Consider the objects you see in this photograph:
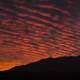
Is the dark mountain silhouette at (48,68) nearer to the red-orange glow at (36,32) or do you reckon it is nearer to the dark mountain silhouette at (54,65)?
the dark mountain silhouette at (54,65)

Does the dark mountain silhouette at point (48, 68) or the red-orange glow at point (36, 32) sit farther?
the dark mountain silhouette at point (48, 68)

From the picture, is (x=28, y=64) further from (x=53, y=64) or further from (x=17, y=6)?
(x=17, y=6)

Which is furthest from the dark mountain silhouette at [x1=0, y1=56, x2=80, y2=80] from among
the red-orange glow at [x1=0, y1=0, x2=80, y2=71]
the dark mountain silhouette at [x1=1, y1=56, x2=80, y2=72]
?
the red-orange glow at [x1=0, y1=0, x2=80, y2=71]

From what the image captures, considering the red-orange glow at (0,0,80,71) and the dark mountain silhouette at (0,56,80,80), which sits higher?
the red-orange glow at (0,0,80,71)

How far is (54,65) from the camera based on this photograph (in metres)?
3.52

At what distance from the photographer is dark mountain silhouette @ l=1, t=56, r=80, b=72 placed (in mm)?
3369

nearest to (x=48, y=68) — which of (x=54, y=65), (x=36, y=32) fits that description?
(x=54, y=65)

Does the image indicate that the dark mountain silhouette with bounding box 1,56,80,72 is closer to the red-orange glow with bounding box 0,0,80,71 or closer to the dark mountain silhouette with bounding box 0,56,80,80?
the dark mountain silhouette with bounding box 0,56,80,80

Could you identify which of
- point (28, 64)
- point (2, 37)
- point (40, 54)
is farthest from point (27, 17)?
point (28, 64)

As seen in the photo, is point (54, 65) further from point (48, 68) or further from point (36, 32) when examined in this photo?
point (36, 32)

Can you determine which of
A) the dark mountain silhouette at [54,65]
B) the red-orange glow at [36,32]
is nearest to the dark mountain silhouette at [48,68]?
the dark mountain silhouette at [54,65]

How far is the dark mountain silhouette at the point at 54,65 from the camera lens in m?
3.37

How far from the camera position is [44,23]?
7.43ft

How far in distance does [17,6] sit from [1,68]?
1.73m
